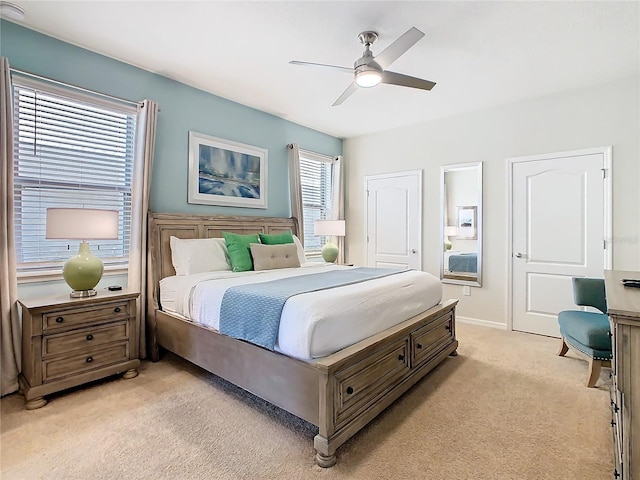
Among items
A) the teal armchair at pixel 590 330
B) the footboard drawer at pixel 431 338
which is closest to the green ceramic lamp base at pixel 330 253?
the footboard drawer at pixel 431 338

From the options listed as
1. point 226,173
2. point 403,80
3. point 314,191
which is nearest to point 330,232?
point 314,191

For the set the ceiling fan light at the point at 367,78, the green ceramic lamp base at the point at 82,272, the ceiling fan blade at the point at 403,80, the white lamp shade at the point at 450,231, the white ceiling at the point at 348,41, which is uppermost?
the white ceiling at the point at 348,41

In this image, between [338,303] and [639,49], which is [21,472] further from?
[639,49]

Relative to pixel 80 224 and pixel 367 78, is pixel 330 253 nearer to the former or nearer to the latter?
pixel 367 78

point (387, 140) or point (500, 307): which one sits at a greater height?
point (387, 140)

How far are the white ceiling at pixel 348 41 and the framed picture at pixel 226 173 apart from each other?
24.1 inches

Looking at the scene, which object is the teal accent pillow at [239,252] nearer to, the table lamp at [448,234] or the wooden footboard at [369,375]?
the wooden footboard at [369,375]

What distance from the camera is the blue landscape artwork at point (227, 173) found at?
149 inches

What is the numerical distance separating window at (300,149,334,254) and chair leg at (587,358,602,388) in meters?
3.55

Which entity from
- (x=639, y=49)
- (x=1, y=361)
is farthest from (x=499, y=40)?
(x=1, y=361)

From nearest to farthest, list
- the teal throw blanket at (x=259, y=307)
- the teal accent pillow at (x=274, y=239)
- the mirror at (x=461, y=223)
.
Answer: the teal throw blanket at (x=259, y=307)
the teal accent pillow at (x=274, y=239)
the mirror at (x=461, y=223)

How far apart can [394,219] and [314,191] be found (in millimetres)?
1339

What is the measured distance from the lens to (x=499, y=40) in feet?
8.94

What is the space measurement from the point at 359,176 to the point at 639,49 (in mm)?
3452
